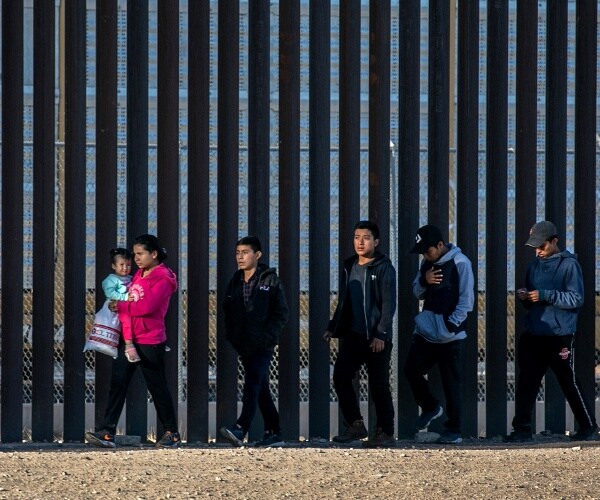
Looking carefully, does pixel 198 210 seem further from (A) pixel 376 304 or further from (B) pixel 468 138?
(B) pixel 468 138

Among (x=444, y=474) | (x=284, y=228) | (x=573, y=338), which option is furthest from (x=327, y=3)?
(x=444, y=474)

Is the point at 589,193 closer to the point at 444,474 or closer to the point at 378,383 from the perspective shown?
the point at 378,383

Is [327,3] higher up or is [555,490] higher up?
[327,3]

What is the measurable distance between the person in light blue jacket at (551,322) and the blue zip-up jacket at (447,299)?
0.40m

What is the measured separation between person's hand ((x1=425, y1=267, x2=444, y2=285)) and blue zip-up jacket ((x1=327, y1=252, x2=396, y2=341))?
31 cm

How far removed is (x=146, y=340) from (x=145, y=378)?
0.88 feet

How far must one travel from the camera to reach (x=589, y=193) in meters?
9.94

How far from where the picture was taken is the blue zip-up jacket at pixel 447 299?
926 cm

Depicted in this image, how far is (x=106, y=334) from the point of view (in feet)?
29.8

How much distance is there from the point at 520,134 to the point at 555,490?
359 cm

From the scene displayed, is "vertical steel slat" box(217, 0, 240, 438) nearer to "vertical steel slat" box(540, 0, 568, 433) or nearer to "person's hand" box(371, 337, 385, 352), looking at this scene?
"person's hand" box(371, 337, 385, 352)

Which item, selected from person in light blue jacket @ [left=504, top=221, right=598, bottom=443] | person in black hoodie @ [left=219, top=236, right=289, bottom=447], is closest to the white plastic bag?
person in black hoodie @ [left=219, top=236, right=289, bottom=447]

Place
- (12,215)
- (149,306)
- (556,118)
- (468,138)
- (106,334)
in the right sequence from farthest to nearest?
(556,118), (468,138), (12,215), (106,334), (149,306)

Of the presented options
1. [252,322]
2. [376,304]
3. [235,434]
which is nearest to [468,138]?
[376,304]
